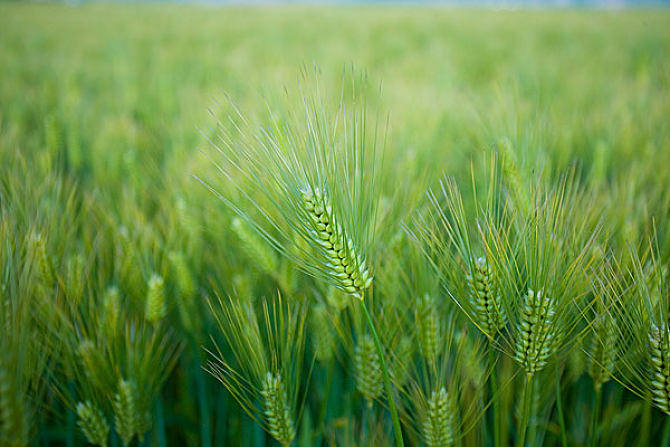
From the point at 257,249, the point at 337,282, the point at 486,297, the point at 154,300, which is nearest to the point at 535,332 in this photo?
the point at 486,297

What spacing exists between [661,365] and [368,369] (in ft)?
1.06

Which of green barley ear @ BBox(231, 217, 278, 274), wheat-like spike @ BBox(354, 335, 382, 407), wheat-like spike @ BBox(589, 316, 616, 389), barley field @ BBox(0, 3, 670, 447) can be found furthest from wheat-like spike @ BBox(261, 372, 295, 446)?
wheat-like spike @ BBox(589, 316, 616, 389)

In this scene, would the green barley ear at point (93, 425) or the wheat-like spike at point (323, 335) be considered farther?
the wheat-like spike at point (323, 335)

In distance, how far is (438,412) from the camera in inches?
19.6

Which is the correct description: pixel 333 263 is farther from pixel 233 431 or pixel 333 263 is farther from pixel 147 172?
pixel 147 172

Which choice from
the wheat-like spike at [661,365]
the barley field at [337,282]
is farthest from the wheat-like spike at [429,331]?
the wheat-like spike at [661,365]

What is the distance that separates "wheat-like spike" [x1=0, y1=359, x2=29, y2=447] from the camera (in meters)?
0.41

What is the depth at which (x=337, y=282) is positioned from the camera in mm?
473

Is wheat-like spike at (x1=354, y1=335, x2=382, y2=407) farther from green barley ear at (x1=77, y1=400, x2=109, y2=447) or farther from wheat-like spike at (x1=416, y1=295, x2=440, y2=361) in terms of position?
green barley ear at (x1=77, y1=400, x2=109, y2=447)

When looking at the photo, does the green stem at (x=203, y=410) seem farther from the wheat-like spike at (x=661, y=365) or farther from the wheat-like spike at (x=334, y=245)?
the wheat-like spike at (x=661, y=365)

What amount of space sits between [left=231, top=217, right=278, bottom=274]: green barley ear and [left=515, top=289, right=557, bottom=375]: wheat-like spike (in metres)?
0.39

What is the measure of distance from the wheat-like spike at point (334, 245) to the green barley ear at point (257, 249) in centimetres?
22

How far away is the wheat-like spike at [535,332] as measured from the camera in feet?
1.45

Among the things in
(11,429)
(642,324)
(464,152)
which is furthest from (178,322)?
(464,152)
